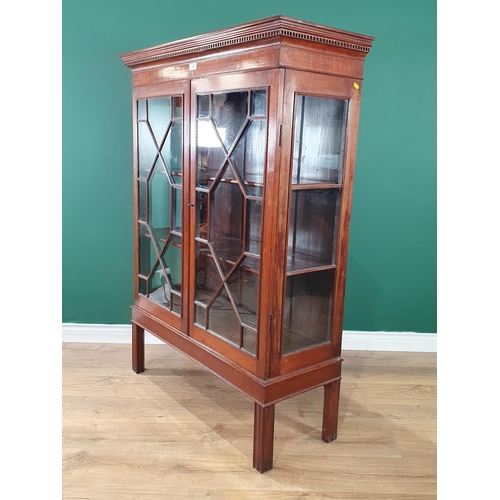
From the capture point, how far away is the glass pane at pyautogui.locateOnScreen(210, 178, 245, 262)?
196 cm

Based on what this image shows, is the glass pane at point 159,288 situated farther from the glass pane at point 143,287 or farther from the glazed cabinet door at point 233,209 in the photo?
the glazed cabinet door at point 233,209

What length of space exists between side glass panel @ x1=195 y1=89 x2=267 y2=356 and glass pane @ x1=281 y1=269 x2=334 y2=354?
13 centimetres

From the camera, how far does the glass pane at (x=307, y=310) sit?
77.4 inches

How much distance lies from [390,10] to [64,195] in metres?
2.06

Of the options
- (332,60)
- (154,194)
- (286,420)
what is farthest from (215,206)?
(286,420)

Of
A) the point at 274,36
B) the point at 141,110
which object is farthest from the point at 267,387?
the point at 141,110

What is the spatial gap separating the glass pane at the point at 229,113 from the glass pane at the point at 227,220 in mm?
178

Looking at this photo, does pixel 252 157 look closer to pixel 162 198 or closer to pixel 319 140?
pixel 319 140

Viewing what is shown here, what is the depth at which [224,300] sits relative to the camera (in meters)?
2.07

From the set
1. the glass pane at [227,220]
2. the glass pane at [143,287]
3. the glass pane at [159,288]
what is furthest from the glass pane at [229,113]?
the glass pane at [143,287]

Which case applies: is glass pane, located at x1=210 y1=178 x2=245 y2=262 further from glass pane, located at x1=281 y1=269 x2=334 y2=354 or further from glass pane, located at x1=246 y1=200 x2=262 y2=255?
glass pane, located at x1=281 y1=269 x2=334 y2=354

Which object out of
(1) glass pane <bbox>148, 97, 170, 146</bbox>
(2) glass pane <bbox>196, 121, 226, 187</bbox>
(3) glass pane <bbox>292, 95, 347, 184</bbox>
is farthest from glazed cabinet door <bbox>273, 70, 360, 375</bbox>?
(1) glass pane <bbox>148, 97, 170, 146</bbox>

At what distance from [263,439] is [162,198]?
118 centimetres

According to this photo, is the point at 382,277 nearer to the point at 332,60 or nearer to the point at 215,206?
the point at 215,206
